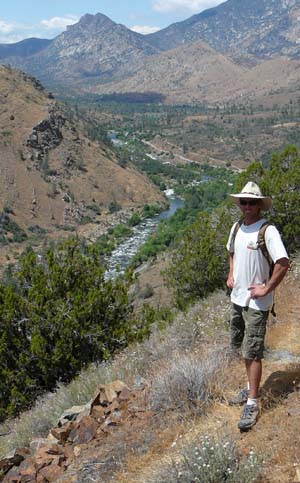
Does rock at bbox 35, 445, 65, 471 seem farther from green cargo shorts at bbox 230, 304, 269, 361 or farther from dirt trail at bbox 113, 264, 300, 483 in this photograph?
green cargo shorts at bbox 230, 304, 269, 361

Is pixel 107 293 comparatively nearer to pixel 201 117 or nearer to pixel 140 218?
pixel 140 218

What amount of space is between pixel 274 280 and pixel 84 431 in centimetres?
239

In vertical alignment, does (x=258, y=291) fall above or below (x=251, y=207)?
below

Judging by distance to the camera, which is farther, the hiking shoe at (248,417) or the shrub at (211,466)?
the hiking shoe at (248,417)

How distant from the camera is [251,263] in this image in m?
4.45

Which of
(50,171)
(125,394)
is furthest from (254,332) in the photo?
(50,171)

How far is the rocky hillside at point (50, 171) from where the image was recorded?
63562 millimetres

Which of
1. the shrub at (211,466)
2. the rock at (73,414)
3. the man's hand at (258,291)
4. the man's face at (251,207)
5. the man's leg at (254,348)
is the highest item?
the man's face at (251,207)

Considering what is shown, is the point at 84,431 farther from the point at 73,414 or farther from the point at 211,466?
the point at 211,466

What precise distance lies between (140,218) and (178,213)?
6625 mm

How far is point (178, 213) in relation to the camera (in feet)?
210

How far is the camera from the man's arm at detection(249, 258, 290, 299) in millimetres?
4227

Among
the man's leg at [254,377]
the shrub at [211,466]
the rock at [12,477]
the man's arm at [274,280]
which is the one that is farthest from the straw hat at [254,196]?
the rock at [12,477]

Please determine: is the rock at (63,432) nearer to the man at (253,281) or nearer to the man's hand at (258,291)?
the man at (253,281)
